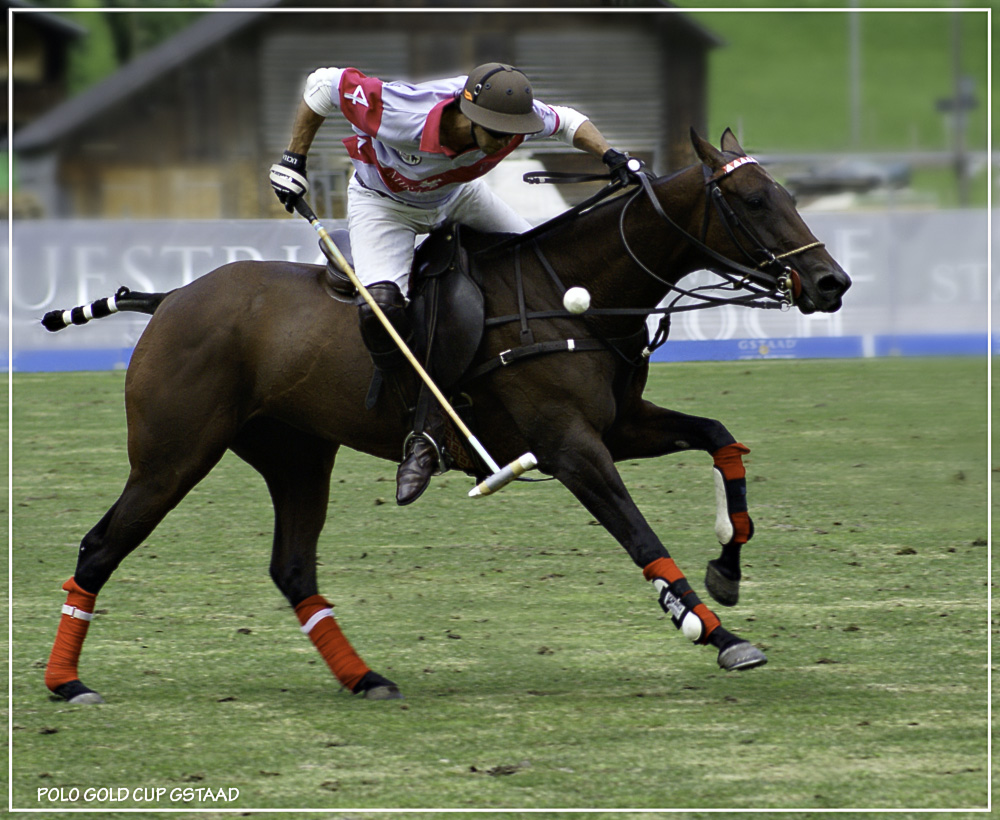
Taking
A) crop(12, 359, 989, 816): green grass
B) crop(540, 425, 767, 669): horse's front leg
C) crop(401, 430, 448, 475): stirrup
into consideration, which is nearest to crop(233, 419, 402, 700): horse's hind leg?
crop(12, 359, 989, 816): green grass

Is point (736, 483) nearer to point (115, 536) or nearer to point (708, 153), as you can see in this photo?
point (708, 153)

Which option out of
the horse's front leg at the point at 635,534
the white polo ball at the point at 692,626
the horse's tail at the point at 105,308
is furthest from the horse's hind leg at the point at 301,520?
the white polo ball at the point at 692,626

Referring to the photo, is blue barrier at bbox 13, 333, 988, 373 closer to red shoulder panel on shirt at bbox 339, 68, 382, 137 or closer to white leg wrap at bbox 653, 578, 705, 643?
red shoulder panel on shirt at bbox 339, 68, 382, 137

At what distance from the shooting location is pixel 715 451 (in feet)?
18.5

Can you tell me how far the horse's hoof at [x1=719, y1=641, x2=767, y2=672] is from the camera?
493 centimetres

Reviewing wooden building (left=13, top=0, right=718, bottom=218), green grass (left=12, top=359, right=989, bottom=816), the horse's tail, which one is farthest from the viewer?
wooden building (left=13, top=0, right=718, bottom=218)

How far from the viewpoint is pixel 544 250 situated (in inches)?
221

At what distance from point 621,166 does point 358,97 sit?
102 centimetres

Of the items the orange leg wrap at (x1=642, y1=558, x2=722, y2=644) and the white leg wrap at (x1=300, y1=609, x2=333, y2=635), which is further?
the white leg wrap at (x1=300, y1=609, x2=333, y2=635)

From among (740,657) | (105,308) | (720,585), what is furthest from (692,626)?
(105,308)

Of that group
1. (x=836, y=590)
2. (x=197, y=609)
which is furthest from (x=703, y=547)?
(x=197, y=609)

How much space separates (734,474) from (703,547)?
2.53 meters

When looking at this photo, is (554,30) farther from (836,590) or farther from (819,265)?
(819,265)

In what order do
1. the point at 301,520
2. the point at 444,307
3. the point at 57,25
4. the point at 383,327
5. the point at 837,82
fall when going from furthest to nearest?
the point at 837,82, the point at 57,25, the point at 301,520, the point at 444,307, the point at 383,327
